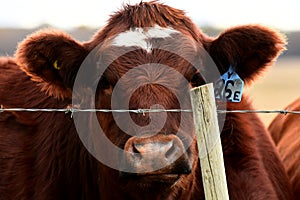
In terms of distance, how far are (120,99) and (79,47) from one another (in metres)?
0.65

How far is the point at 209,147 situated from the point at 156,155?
0.36 meters

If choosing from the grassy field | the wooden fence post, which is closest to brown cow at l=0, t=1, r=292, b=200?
the wooden fence post

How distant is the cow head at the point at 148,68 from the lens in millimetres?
4203

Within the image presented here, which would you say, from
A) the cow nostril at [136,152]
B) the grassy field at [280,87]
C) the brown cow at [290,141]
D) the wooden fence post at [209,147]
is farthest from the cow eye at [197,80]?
the grassy field at [280,87]

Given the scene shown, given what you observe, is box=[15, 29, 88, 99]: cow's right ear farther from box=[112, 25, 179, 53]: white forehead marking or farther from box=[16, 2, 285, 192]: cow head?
box=[112, 25, 179, 53]: white forehead marking

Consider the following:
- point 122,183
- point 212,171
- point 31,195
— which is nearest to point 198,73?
point 122,183

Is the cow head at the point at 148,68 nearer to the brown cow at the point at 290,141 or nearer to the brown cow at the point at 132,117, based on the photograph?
the brown cow at the point at 132,117

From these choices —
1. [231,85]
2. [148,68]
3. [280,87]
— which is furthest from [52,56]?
[280,87]

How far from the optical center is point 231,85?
509 cm

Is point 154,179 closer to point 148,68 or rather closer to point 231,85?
point 148,68

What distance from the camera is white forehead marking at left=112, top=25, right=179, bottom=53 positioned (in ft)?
15.5

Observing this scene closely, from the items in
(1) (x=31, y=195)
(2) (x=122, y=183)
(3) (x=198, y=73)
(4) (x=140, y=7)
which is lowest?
(1) (x=31, y=195)

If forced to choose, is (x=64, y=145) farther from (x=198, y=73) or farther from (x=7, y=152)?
(x=198, y=73)

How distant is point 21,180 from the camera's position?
5535 mm
